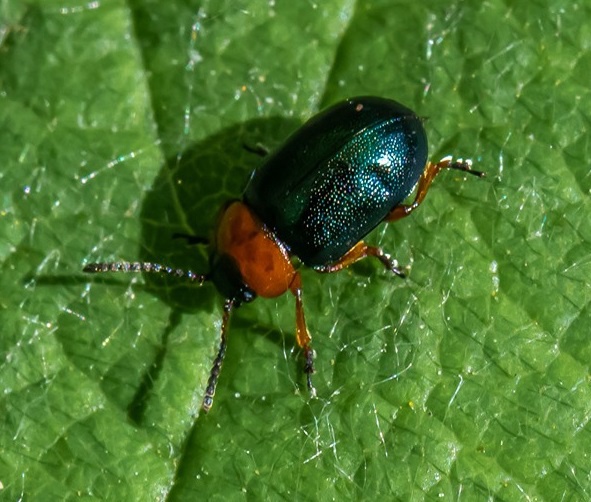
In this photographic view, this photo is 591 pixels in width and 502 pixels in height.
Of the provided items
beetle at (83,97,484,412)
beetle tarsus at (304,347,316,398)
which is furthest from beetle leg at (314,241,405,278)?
beetle tarsus at (304,347,316,398)

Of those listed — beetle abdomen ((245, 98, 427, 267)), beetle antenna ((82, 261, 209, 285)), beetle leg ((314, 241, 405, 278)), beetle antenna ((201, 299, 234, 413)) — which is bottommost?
beetle antenna ((201, 299, 234, 413))

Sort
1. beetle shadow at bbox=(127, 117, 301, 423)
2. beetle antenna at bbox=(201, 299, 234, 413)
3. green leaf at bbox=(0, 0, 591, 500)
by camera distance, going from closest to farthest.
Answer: green leaf at bbox=(0, 0, 591, 500)
beetle antenna at bbox=(201, 299, 234, 413)
beetle shadow at bbox=(127, 117, 301, 423)

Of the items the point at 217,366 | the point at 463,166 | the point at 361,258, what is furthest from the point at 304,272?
the point at 463,166

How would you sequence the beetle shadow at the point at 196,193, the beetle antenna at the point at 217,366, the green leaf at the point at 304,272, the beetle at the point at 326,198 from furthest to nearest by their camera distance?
the beetle shadow at the point at 196,193 < the beetle at the point at 326,198 < the beetle antenna at the point at 217,366 < the green leaf at the point at 304,272

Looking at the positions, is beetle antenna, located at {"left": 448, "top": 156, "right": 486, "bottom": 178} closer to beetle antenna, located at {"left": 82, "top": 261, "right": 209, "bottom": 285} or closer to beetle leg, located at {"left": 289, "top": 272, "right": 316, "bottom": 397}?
beetle leg, located at {"left": 289, "top": 272, "right": 316, "bottom": 397}

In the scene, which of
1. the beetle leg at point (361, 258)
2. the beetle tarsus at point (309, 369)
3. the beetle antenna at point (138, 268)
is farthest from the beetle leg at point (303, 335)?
the beetle antenna at point (138, 268)

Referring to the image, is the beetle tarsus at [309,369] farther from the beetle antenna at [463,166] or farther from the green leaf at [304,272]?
the beetle antenna at [463,166]
